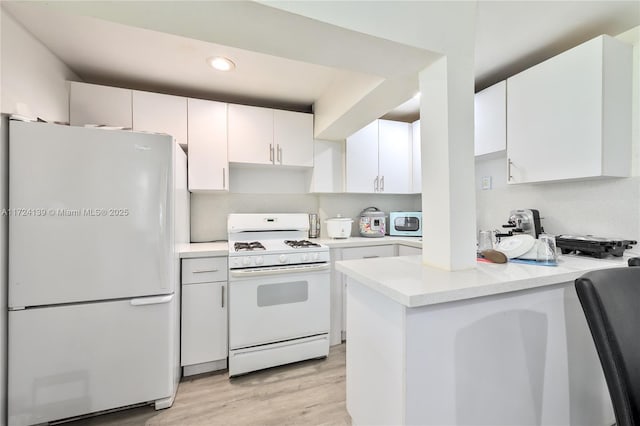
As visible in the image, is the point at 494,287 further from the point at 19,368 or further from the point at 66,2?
the point at 19,368

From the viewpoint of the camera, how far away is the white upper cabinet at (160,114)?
2.06 m

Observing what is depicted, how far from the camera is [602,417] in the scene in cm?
125

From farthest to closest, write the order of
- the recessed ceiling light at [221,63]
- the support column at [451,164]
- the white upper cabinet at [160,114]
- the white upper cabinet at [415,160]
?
the white upper cabinet at [415,160] → the white upper cabinet at [160,114] → the recessed ceiling light at [221,63] → the support column at [451,164]

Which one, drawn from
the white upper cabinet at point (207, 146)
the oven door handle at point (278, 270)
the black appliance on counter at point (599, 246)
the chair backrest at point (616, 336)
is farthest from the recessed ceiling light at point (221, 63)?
the black appliance on counter at point (599, 246)

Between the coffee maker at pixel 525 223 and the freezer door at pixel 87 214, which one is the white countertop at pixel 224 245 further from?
the coffee maker at pixel 525 223

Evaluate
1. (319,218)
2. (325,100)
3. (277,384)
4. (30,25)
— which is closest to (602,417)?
(277,384)

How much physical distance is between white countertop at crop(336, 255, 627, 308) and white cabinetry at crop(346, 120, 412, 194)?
155 cm

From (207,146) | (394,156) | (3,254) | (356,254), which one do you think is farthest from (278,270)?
(394,156)

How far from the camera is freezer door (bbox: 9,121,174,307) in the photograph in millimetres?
1358

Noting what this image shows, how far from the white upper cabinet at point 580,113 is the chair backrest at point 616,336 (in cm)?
114

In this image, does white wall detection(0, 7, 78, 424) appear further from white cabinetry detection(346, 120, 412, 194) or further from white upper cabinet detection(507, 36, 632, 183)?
white upper cabinet detection(507, 36, 632, 183)

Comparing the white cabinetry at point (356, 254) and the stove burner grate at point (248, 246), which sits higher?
the stove burner grate at point (248, 246)

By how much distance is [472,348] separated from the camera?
0.96 m

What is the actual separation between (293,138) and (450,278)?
1967 millimetres
